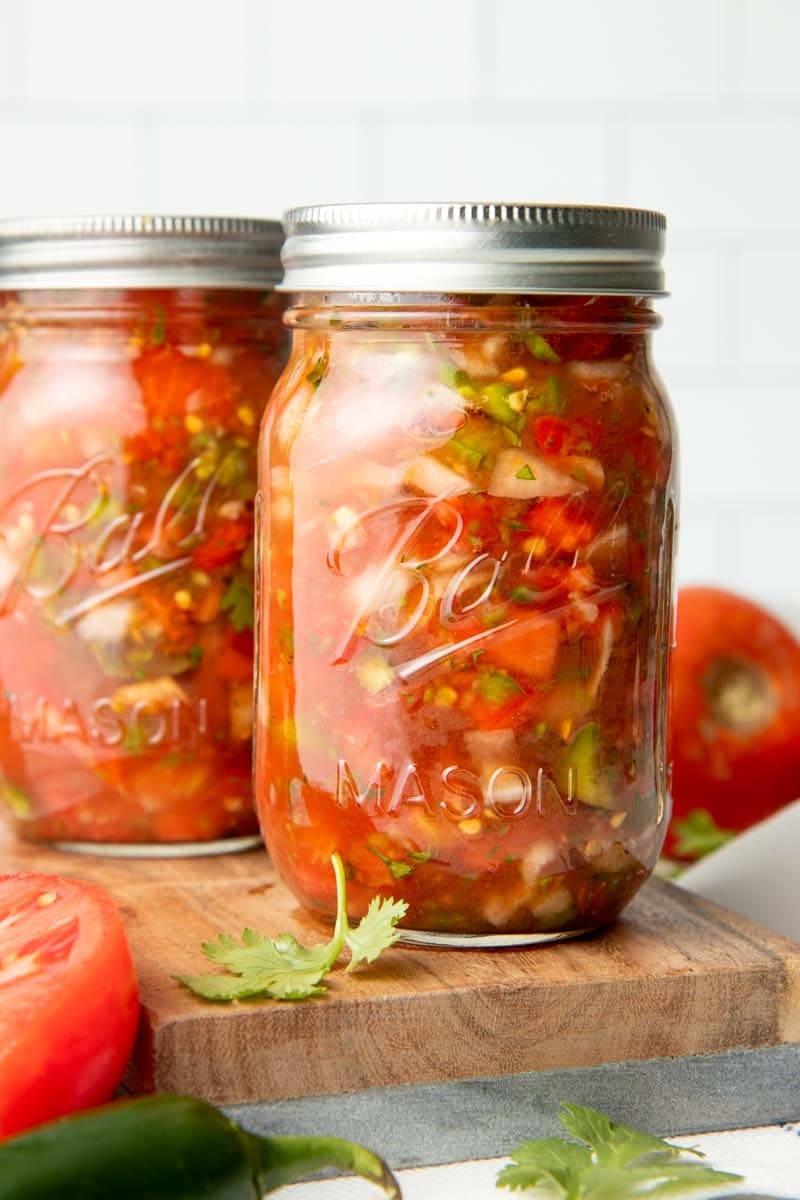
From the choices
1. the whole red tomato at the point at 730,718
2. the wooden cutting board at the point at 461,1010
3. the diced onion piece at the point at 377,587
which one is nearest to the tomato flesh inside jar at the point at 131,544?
the wooden cutting board at the point at 461,1010

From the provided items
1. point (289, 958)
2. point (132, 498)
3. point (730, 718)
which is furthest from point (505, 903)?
point (730, 718)

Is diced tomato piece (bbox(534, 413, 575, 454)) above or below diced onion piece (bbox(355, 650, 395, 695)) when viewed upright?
above

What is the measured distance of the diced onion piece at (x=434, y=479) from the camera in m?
1.13

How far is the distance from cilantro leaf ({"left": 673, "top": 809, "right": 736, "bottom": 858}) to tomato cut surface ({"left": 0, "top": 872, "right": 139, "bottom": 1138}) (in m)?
0.78

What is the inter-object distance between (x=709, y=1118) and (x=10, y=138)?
2.20 m

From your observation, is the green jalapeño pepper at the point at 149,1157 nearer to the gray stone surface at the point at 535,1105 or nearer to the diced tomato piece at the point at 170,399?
the gray stone surface at the point at 535,1105

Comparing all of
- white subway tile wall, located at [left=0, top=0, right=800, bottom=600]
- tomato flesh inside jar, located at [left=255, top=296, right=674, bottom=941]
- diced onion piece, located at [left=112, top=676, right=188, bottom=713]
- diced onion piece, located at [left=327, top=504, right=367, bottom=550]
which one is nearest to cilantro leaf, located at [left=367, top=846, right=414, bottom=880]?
tomato flesh inside jar, located at [left=255, top=296, right=674, bottom=941]

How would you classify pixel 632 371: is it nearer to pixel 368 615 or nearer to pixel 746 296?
pixel 368 615

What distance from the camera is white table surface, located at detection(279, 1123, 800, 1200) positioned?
1.05 metres

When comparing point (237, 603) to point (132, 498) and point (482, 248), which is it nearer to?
point (132, 498)

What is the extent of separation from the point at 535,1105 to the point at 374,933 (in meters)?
0.16

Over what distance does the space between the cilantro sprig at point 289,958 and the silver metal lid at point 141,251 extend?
0.53 metres

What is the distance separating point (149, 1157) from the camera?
2.84ft

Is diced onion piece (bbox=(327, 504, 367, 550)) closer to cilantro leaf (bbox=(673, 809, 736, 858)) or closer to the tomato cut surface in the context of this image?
the tomato cut surface
